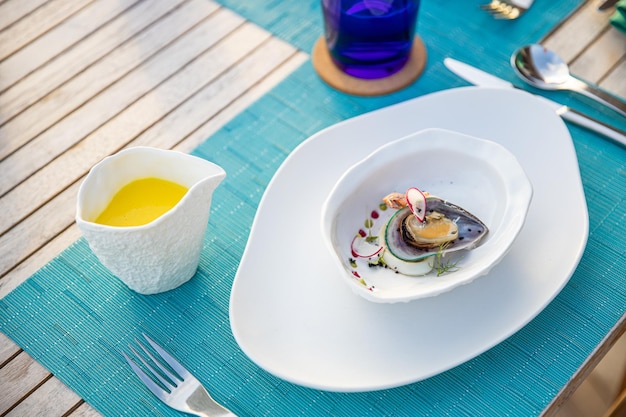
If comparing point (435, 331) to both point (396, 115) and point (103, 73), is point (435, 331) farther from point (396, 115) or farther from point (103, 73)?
point (103, 73)

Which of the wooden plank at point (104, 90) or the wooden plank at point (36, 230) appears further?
the wooden plank at point (104, 90)

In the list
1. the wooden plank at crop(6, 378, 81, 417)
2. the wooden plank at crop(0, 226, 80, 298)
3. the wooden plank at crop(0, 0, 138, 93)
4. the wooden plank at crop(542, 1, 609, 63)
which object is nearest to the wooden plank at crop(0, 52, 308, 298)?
the wooden plank at crop(0, 226, 80, 298)

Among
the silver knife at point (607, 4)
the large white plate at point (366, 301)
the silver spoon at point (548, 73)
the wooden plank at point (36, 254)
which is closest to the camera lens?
the large white plate at point (366, 301)

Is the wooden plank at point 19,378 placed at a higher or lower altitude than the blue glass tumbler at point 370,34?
lower

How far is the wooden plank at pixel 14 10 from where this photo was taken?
1145 millimetres

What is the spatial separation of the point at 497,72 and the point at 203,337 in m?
0.55

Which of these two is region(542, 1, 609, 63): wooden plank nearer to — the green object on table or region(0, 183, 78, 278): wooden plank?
the green object on table

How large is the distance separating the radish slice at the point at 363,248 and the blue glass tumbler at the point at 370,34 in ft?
1.05

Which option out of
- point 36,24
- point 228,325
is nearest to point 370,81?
point 228,325

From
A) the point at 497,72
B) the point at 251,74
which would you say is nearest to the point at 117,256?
the point at 251,74

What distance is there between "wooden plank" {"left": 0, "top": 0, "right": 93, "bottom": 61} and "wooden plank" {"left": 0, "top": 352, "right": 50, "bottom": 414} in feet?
1.75

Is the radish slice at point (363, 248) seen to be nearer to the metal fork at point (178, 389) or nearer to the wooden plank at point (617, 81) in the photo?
the metal fork at point (178, 389)

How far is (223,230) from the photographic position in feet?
2.81

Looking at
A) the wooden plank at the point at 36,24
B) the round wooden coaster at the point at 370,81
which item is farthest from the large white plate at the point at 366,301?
the wooden plank at the point at 36,24
